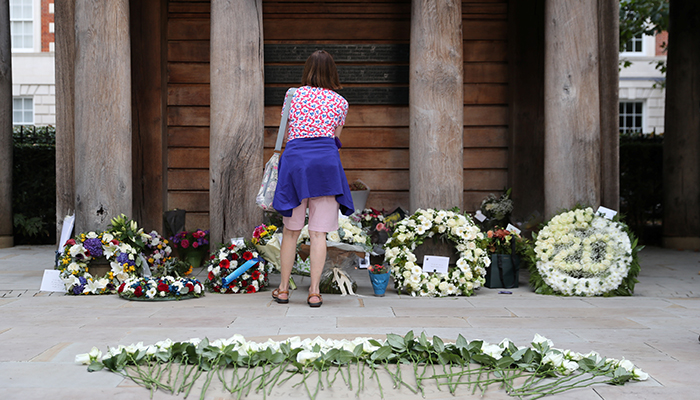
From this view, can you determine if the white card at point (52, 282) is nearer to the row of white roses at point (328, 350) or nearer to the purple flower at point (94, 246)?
the purple flower at point (94, 246)

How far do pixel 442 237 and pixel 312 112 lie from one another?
1.69 metres

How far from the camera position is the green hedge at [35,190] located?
8.94m

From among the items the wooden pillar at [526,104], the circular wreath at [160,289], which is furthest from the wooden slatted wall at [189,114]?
the wooden pillar at [526,104]

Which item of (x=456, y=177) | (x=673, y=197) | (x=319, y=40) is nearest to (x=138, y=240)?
(x=456, y=177)

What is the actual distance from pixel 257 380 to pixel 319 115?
209cm

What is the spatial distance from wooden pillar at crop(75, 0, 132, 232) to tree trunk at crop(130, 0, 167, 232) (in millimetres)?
1569

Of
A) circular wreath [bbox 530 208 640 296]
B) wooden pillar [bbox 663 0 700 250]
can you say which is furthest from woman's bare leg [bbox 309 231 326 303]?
wooden pillar [bbox 663 0 700 250]

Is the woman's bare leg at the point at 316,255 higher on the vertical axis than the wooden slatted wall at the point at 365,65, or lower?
lower

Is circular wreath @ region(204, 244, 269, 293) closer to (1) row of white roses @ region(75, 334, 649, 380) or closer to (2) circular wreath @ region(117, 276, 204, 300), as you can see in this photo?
(2) circular wreath @ region(117, 276, 204, 300)

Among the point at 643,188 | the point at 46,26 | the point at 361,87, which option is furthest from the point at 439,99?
the point at 46,26

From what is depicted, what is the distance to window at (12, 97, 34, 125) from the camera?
20328 mm

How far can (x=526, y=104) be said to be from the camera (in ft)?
22.7

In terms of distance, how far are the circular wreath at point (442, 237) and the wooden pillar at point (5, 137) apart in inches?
259

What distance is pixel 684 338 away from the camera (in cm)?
316
